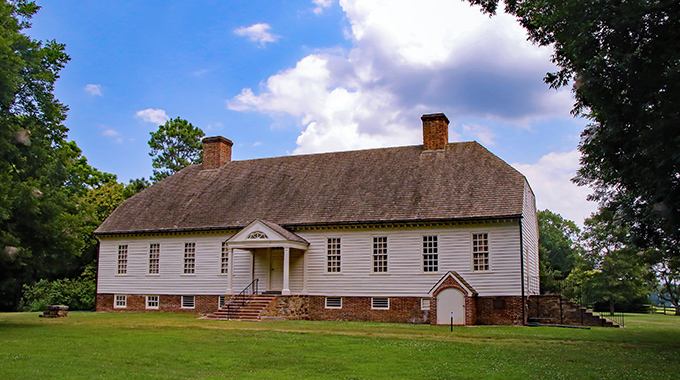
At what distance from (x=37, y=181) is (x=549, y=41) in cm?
1760

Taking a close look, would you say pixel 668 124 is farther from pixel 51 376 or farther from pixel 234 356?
pixel 51 376

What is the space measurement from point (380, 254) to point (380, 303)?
7.11 feet

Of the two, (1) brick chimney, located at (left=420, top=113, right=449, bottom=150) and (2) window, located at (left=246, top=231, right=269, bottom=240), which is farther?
(1) brick chimney, located at (left=420, top=113, right=449, bottom=150)

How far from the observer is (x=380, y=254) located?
27.9m

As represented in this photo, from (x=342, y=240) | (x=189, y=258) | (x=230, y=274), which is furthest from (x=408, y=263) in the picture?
(x=189, y=258)

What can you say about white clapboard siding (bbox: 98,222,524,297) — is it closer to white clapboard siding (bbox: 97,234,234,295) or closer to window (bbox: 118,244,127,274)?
white clapboard siding (bbox: 97,234,234,295)

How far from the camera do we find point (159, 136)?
5900cm

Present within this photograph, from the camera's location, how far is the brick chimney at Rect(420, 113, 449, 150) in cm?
3114

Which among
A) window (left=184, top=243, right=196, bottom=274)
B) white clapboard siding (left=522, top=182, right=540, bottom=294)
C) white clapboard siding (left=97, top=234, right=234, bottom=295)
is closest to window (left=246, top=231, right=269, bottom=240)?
white clapboard siding (left=97, top=234, right=234, bottom=295)

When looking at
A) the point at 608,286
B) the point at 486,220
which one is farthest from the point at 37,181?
the point at 608,286

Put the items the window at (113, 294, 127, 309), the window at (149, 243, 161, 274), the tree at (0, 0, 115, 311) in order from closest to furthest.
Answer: the tree at (0, 0, 115, 311) → the window at (149, 243, 161, 274) → the window at (113, 294, 127, 309)

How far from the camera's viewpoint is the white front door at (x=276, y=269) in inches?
1174

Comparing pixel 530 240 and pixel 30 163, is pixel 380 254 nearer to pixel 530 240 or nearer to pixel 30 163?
pixel 530 240

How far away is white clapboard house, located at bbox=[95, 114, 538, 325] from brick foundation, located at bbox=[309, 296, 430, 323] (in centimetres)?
5
